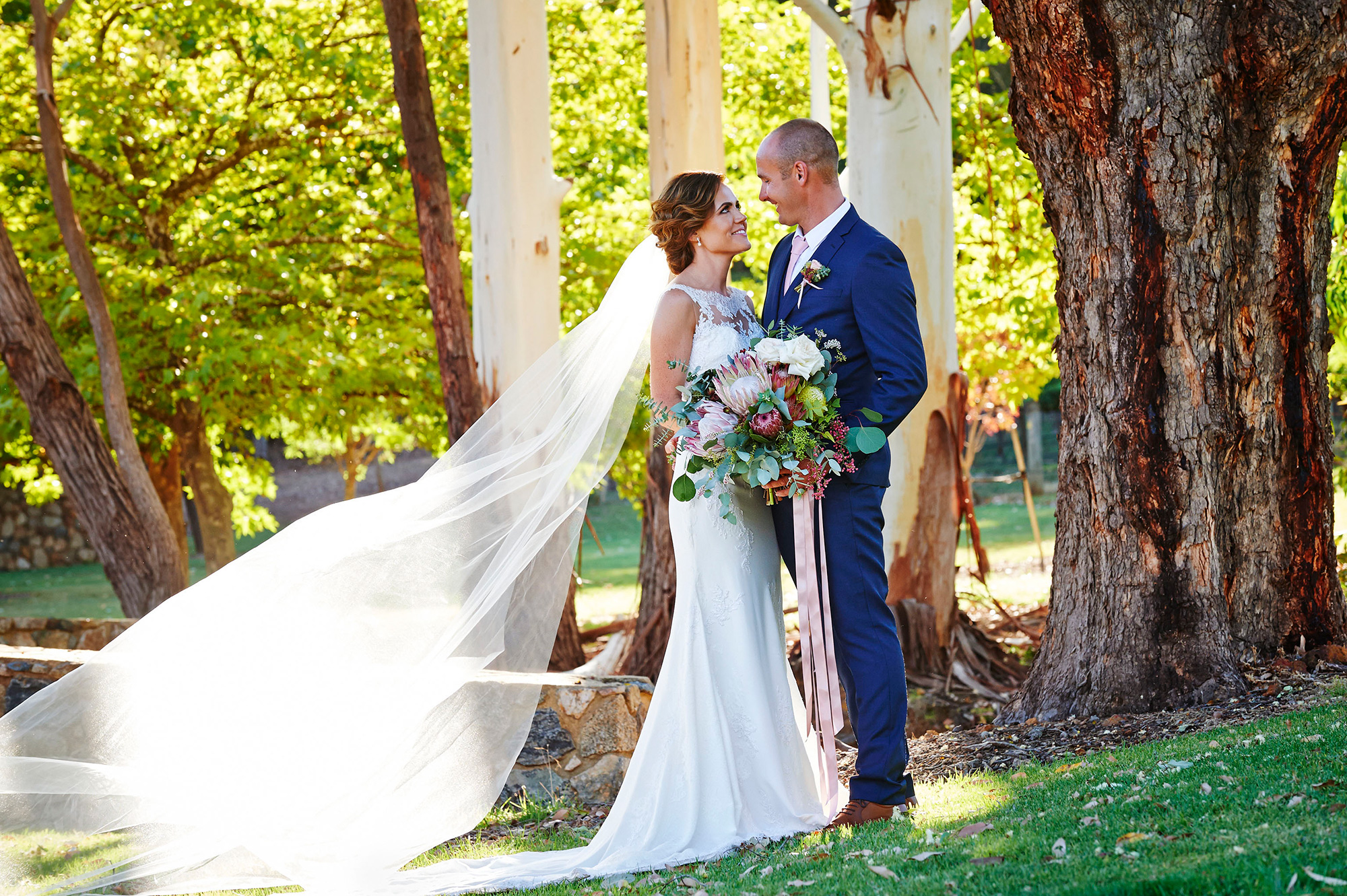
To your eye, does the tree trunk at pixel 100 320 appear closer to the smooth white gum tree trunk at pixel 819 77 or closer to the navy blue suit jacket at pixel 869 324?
the smooth white gum tree trunk at pixel 819 77

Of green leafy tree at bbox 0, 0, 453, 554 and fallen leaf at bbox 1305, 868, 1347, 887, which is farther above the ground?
green leafy tree at bbox 0, 0, 453, 554

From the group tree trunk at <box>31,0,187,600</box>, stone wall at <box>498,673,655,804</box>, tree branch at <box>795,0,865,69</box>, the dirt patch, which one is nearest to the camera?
the dirt patch

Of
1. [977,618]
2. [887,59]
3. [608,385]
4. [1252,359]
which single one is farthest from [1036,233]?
[608,385]

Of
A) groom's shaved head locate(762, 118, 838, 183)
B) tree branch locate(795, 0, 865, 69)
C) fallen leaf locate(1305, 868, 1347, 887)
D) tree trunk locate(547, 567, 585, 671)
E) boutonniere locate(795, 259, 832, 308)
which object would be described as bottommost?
tree trunk locate(547, 567, 585, 671)

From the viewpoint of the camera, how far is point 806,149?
160 inches

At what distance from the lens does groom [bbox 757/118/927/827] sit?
3746 millimetres

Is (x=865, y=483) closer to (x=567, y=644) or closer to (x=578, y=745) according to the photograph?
(x=578, y=745)

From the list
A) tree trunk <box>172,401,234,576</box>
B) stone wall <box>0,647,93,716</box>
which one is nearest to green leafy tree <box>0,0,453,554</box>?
tree trunk <box>172,401,234,576</box>

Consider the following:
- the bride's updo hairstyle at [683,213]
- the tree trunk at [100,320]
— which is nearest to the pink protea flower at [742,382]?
the bride's updo hairstyle at [683,213]

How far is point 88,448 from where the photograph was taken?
27.8 feet

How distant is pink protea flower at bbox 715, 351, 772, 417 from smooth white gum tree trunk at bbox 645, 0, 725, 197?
4.67m

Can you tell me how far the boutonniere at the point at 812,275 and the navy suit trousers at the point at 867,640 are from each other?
0.66 metres

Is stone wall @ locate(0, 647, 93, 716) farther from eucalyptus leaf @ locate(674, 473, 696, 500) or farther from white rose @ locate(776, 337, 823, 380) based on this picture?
white rose @ locate(776, 337, 823, 380)

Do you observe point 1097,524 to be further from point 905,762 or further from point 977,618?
point 977,618
